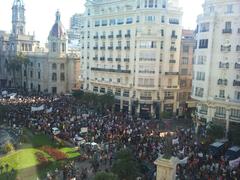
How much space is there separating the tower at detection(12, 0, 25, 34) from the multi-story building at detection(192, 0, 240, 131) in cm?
6616

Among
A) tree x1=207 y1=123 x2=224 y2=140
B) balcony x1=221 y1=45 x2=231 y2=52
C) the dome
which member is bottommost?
tree x1=207 y1=123 x2=224 y2=140

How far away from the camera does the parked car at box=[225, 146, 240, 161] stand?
118ft

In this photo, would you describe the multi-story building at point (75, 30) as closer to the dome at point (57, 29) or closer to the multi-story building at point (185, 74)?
the dome at point (57, 29)

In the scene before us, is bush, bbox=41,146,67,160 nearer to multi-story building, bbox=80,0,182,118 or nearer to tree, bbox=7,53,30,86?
multi-story building, bbox=80,0,182,118

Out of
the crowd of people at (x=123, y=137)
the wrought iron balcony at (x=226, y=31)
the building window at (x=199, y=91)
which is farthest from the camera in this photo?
the building window at (x=199, y=91)

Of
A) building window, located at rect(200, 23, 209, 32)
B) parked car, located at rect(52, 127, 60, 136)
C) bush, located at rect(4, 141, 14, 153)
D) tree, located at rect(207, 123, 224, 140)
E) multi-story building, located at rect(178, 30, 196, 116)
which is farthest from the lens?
multi-story building, located at rect(178, 30, 196, 116)

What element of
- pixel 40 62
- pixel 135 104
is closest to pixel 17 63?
pixel 40 62

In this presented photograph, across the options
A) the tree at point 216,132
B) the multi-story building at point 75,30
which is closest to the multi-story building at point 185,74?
the tree at point 216,132

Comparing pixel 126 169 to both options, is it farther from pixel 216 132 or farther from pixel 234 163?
pixel 216 132

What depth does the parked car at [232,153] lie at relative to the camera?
36.1 m

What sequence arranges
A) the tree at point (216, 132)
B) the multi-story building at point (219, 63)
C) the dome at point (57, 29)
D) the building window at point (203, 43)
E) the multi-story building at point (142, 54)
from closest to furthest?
the tree at point (216, 132)
the multi-story building at point (219, 63)
the building window at point (203, 43)
the multi-story building at point (142, 54)
the dome at point (57, 29)

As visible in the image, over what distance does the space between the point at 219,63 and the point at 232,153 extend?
15.0m

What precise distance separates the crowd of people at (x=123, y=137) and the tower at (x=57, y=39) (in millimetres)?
25877

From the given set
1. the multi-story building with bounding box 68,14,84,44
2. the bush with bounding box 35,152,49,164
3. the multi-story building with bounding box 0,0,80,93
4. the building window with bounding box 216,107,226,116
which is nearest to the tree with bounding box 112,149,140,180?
the bush with bounding box 35,152,49,164
